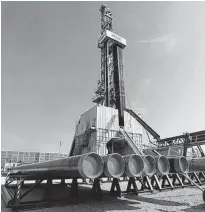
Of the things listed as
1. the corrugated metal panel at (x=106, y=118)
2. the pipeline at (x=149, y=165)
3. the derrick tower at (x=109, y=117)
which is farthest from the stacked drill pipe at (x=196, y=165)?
the corrugated metal panel at (x=106, y=118)

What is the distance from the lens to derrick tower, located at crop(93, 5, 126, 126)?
30142mm

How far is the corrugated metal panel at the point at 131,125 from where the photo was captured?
25.5 m

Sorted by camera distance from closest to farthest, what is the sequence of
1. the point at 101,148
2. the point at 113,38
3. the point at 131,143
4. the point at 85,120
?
1. the point at 131,143
2. the point at 101,148
3. the point at 85,120
4. the point at 113,38

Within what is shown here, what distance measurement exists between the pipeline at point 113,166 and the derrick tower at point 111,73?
21.3m

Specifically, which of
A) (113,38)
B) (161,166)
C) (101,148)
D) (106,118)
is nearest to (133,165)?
(161,166)

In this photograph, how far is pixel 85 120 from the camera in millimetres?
24625

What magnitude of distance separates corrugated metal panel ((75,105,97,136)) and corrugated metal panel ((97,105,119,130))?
0.62 metres

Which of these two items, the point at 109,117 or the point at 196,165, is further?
the point at 109,117

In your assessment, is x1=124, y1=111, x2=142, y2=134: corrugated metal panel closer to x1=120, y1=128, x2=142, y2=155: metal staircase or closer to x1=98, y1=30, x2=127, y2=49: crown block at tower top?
x1=120, y1=128, x2=142, y2=155: metal staircase

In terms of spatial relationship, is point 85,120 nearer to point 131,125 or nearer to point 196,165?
point 131,125

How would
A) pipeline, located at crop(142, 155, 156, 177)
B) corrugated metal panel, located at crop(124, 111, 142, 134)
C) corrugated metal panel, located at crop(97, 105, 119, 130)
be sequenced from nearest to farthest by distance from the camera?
pipeline, located at crop(142, 155, 156, 177), corrugated metal panel, located at crop(97, 105, 119, 130), corrugated metal panel, located at crop(124, 111, 142, 134)

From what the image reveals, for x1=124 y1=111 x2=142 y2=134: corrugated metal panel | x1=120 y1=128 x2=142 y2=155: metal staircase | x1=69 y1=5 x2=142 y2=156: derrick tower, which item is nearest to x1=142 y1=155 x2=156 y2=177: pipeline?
x1=120 y1=128 x2=142 y2=155: metal staircase

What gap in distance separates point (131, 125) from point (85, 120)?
6622 millimetres

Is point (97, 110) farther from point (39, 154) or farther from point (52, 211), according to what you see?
point (39, 154)
